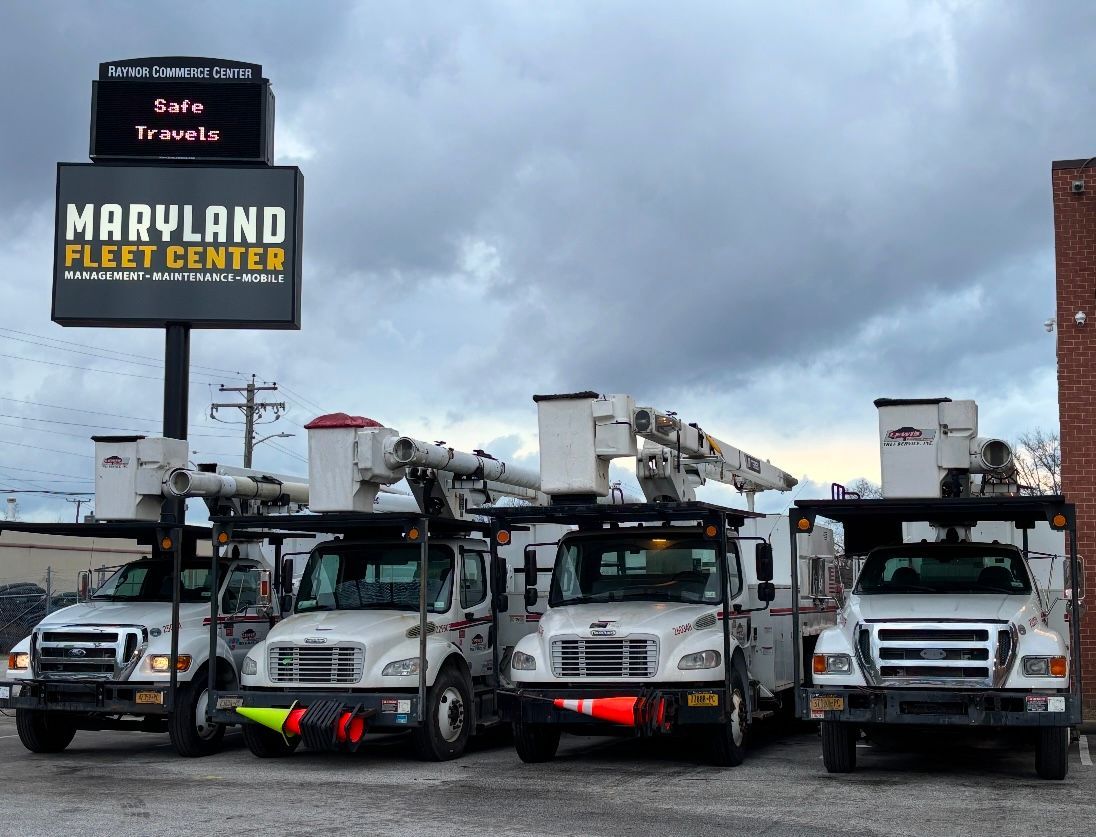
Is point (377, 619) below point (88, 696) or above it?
above

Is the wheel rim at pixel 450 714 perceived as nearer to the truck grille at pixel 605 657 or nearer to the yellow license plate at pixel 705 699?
the truck grille at pixel 605 657

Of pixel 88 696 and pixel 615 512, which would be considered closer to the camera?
pixel 615 512

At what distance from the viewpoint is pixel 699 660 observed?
521 inches

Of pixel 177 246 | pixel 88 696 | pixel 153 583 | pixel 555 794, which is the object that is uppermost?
pixel 177 246

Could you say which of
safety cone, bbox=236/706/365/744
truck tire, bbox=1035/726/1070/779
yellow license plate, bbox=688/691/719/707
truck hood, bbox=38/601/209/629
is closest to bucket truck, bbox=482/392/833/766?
yellow license plate, bbox=688/691/719/707

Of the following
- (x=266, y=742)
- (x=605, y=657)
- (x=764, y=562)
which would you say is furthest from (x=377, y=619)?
(x=764, y=562)

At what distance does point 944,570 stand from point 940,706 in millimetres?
1978

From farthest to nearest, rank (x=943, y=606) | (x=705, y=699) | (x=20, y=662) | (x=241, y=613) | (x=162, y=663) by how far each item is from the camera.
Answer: (x=241, y=613)
(x=20, y=662)
(x=162, y=663)
(x=705, y=699)
(x=943, y=606)

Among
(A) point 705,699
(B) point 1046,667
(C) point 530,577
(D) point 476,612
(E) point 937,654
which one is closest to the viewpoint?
(B) point 1046,667

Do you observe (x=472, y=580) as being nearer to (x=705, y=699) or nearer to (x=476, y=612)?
(x=476, y=612)

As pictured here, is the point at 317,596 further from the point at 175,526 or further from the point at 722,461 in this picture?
the point at 722,461

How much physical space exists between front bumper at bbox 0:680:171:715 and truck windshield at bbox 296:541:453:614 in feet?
5.89

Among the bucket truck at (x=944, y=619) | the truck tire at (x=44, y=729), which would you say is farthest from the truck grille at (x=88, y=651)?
the bucket truck at (x=944, y=619)

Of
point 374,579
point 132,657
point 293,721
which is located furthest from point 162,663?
point 374,579
